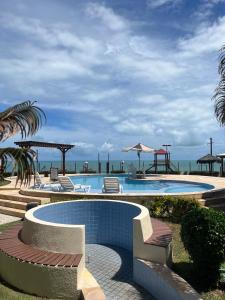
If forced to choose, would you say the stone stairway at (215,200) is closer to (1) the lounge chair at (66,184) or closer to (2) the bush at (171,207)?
(2) the bush at (171,207)

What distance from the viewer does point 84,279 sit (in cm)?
662

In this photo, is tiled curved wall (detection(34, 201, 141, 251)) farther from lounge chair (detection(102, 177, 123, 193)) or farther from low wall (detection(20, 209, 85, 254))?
lounge chair (detection(102, 177, 123, 193))

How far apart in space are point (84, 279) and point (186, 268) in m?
2.39

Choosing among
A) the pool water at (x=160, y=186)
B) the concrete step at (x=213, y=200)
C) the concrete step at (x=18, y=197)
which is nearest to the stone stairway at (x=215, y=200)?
the concrete step at (x=213, y=200)

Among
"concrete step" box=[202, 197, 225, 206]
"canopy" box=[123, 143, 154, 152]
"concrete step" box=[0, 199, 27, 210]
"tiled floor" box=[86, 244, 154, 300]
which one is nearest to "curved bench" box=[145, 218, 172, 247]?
"tiled floor" box=[86, 244, 154, 300]

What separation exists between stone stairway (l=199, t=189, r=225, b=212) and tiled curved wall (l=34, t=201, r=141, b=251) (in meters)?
4.68

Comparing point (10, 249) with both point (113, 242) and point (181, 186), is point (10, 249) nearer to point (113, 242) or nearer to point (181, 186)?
point (113, 242)


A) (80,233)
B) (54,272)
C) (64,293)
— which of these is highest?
(80,233)

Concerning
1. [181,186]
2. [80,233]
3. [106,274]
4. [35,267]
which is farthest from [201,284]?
[181,186]

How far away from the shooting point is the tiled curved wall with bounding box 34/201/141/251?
9.29m

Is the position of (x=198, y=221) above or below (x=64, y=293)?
above

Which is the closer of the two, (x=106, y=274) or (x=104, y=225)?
(x=106, y=274)

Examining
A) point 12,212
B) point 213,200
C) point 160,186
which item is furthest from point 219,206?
point 12,212

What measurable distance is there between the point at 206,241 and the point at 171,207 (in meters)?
5.59
